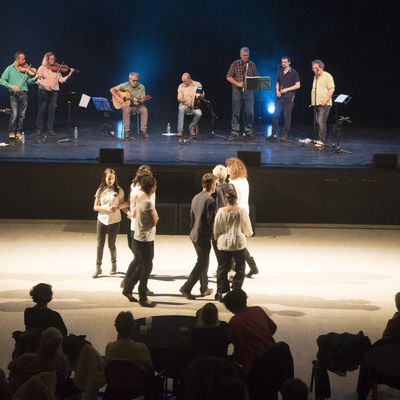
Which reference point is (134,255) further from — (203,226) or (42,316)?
(42,316)

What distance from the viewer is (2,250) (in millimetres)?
12578

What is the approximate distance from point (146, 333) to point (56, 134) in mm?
10359

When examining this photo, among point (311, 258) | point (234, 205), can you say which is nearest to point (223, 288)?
point (234, 205)

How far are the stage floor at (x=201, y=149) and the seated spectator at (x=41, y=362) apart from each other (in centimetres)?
760

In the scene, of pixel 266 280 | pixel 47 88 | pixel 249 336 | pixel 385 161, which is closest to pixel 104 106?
pixel 47 88

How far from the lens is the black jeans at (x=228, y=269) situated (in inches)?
400

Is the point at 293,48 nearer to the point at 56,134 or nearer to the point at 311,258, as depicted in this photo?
the point at 56,134

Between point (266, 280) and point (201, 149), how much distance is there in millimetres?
4946

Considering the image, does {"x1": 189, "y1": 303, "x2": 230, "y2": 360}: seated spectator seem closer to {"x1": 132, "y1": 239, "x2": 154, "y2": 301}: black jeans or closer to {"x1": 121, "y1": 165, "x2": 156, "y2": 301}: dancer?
{"x1": 132, "y1": 239, "x2": 154, "y2": 301}: black jeans

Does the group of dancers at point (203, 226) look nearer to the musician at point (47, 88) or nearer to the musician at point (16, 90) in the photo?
the musician at point (16, 90)

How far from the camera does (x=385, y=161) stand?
14.2 metres

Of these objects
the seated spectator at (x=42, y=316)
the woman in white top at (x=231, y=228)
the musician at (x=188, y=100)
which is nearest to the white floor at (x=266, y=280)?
the woman in white top at (x=231, y=228)

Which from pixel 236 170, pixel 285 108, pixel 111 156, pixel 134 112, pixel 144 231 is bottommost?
pixel 144 231

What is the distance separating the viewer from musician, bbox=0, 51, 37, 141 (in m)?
16.4
